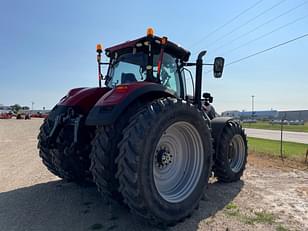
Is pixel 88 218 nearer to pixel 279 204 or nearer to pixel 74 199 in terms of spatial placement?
pixel 74 199

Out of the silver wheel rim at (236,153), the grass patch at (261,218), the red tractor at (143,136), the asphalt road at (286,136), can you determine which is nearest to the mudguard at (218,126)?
the red tractor at (143,136)

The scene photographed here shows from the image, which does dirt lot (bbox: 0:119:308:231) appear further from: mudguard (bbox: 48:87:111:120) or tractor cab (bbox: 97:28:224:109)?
tractor cab (bbox: 97:28:224:109)

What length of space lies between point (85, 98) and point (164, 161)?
63.9 inches

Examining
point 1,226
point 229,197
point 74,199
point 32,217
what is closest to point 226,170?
point 229,197

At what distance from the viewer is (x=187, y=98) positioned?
17.3 feet

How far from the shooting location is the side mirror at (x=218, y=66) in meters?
5.29

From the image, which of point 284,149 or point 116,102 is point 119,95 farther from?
point 284,149

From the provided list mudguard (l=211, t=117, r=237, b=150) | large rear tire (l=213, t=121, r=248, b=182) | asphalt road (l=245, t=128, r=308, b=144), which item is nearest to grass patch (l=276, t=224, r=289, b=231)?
large rear tire (l=213, t=121, r=248, b=182)

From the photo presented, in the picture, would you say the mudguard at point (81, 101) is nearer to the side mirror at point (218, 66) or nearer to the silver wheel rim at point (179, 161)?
the silver wheel rim at point (179, 161)

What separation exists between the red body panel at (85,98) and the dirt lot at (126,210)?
1.57 metres

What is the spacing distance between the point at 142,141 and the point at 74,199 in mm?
2237

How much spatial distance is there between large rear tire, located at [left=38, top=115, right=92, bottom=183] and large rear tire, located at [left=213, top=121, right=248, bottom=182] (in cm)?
262

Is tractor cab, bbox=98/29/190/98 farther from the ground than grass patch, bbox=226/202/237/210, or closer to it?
farther from the ground

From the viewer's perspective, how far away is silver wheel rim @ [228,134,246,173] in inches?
241
